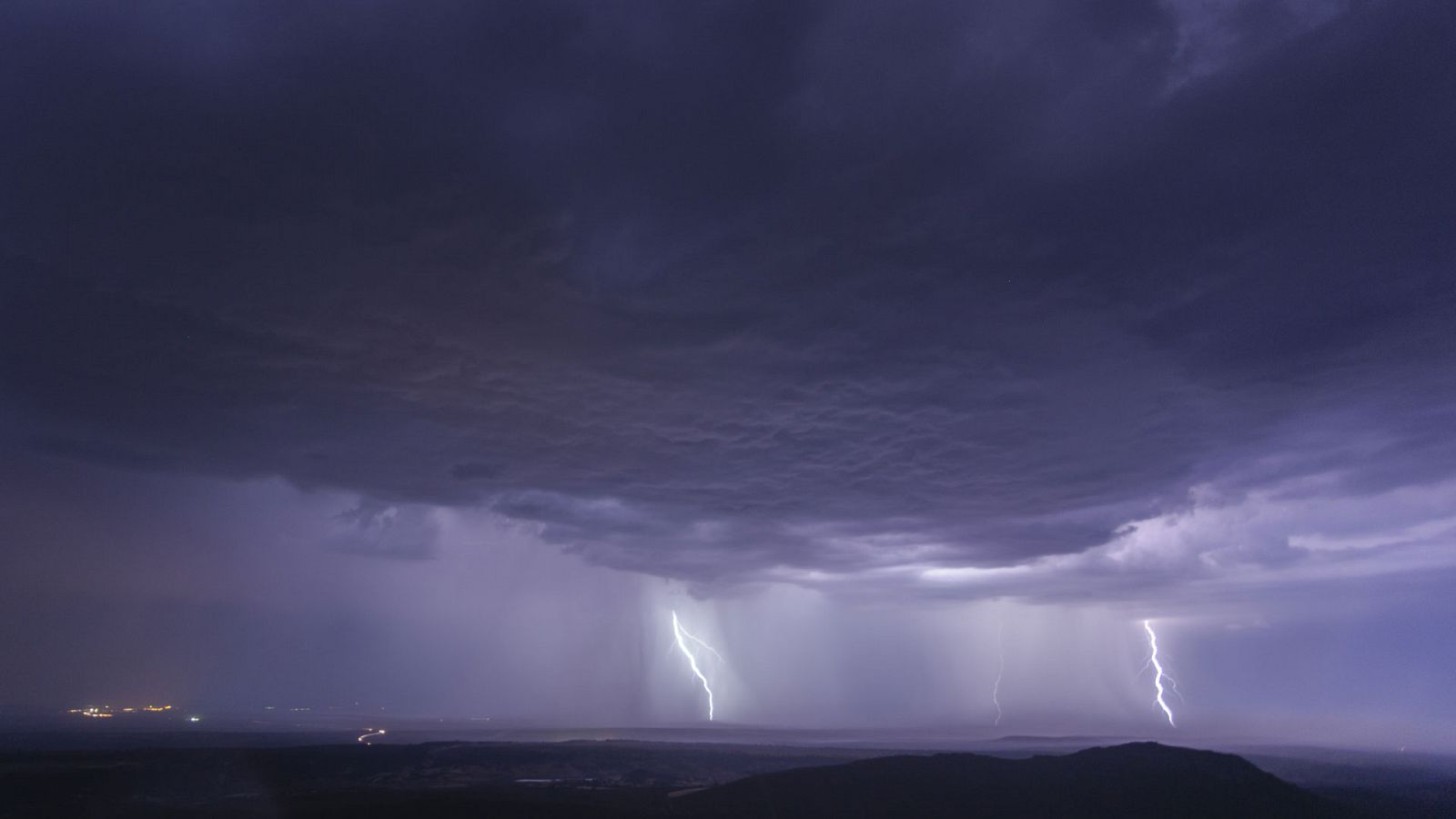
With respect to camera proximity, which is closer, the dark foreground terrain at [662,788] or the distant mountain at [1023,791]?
the dark foreground terrain at [662,788]

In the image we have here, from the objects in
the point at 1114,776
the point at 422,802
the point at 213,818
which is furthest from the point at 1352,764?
the point at 213,818

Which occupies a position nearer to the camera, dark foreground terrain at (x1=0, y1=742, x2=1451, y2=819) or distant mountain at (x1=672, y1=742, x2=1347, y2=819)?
dark foreground terrain at (x1=0, y1=742, x2=1451, y2=819)

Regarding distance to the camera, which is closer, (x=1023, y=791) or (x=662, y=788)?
(x=1023, y=791)

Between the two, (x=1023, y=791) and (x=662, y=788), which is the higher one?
(x=1023, y=791)
